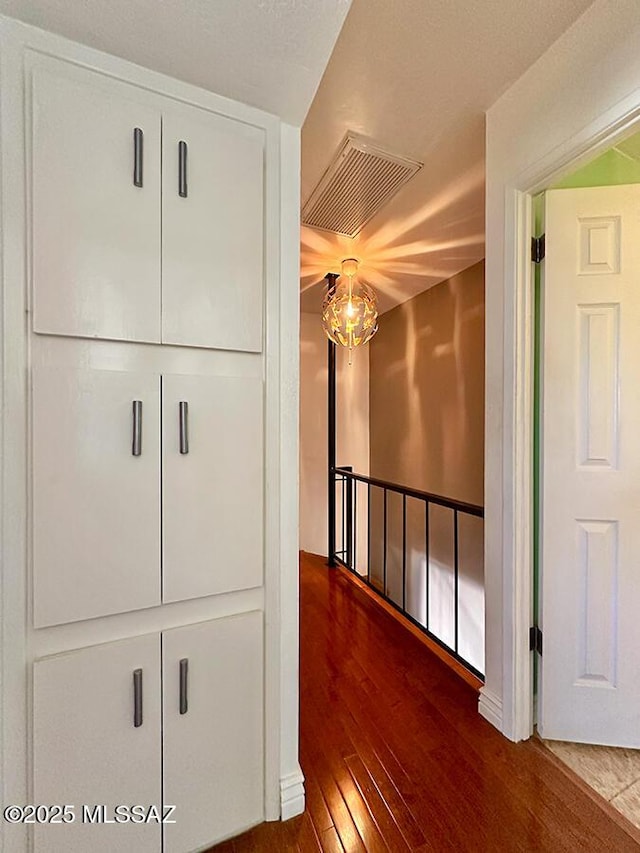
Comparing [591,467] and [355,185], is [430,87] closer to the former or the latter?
[355,185]

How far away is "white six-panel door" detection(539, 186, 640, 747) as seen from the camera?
1.56 metres

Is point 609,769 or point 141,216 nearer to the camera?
point 141,216

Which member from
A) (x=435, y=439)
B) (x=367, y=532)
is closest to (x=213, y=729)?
(x=435, y=439)

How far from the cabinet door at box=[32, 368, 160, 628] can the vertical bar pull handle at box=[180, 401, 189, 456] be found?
6cm

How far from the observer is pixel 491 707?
5.59 ft

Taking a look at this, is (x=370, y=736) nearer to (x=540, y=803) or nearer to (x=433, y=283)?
(x=540, y=803)

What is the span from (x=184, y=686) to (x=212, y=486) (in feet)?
1.86

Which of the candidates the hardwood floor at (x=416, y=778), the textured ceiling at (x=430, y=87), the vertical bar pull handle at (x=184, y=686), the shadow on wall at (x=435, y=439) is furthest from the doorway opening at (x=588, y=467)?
the vertical bar pull handle at (x=184, y=686)

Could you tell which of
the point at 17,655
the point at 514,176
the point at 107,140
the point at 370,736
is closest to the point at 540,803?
the point at 370,736

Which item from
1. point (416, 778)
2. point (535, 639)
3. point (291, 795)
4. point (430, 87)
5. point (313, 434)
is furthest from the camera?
point (313, 434)

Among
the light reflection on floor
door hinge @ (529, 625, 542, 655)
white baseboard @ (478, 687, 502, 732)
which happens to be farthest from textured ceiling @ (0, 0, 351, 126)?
the light reflection on floor

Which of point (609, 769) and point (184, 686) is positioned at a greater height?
point (184, 686)

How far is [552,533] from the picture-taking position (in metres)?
1.61

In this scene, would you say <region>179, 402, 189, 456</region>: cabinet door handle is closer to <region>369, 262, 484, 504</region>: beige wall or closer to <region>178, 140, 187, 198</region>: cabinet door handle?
<region>178, 140, 187, 198</region>: cabinet door handle
